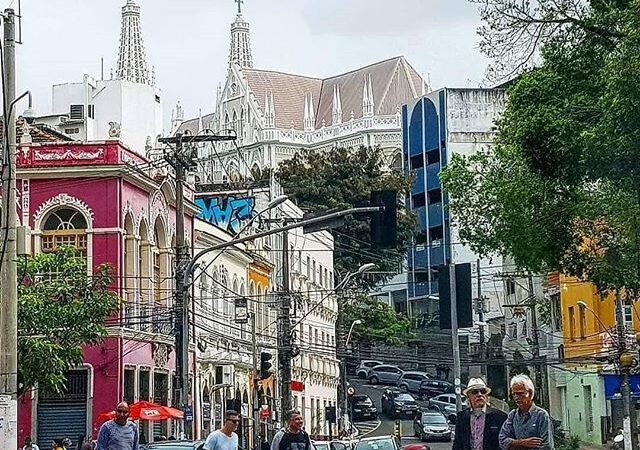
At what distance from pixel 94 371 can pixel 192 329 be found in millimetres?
6544

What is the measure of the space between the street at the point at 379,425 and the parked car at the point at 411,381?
4.45ft

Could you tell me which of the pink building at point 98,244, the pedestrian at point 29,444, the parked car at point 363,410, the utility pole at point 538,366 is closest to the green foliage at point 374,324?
the parked car at point 363,410

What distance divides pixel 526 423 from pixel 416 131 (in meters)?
80.9

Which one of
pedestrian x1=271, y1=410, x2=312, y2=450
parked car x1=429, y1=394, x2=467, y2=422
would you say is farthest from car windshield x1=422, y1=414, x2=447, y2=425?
pedestrian x1=271, y1=410, x2=312, y2=450

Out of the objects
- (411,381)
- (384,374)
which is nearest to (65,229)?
(411,381)

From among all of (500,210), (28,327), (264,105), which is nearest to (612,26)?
(500,210)

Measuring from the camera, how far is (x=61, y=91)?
3420 inches

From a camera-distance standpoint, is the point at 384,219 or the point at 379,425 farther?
the point at 379,425

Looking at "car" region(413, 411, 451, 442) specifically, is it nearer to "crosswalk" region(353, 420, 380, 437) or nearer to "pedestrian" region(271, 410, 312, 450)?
"crosswalk" region(353, 420, 380, 437)

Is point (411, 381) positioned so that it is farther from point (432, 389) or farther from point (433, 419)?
point (433, 419)

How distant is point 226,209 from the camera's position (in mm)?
62531

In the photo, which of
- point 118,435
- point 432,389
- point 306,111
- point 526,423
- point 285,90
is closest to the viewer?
point 526,423

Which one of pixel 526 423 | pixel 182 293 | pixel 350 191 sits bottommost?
pixel 526 423

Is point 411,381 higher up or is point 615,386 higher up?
point 411,381
